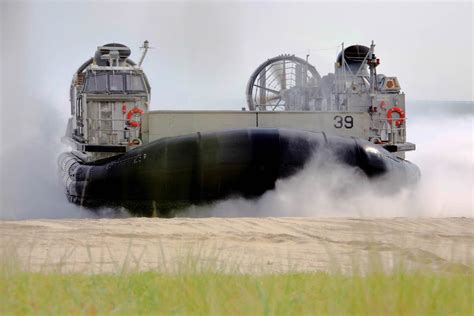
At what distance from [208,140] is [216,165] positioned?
339 millimetres

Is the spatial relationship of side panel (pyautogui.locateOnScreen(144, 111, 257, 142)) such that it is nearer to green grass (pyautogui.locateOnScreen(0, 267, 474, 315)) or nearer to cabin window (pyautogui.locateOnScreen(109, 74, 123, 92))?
cabin window (pyautogui.locateOnScreen(109, 74, 123, 92))

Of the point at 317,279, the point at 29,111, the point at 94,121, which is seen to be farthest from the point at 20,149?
the point at 317,279

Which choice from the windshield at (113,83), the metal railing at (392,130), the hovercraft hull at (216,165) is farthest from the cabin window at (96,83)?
the metal railing at (392,130)

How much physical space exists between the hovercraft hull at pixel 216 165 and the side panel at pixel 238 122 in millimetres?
828

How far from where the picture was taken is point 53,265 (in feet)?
16.4

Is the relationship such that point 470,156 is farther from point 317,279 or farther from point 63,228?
point 317,279

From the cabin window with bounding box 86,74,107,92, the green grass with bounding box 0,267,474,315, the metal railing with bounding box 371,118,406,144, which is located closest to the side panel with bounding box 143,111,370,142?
the metal railing with bounding box 371,118,406,144

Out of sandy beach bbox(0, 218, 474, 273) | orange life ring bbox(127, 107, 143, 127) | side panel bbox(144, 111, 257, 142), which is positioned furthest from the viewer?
orange life ring bbox(127, 107, 143, 127)

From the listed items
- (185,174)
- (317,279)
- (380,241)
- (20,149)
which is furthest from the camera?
(20,149)

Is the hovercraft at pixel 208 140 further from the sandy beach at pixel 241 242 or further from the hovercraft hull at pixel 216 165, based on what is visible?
the sandy beach at pixel 241 242

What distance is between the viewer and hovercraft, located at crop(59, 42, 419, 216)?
9.26 m

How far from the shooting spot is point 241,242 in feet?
21.7

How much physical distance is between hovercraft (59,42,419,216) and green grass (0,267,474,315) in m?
4.91

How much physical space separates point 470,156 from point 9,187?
6.96 m
